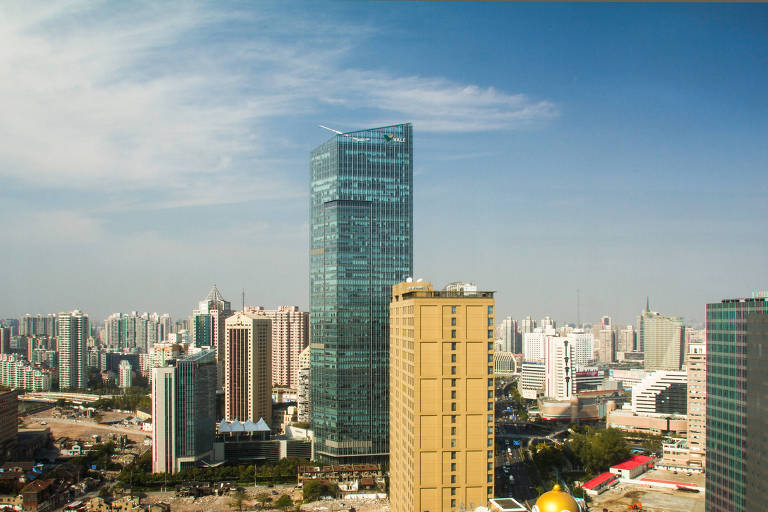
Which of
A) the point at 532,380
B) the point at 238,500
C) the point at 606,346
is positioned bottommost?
the point at 606,346

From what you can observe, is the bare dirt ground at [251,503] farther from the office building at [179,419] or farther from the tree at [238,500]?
the office building at [179,419]

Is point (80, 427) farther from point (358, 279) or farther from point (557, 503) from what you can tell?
point (557, 503)

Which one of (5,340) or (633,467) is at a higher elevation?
(5,340)

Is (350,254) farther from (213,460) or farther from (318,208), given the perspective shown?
(213,460)

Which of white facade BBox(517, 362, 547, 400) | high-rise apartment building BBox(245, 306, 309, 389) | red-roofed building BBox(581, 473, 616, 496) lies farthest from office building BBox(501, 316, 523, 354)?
red-roofed building BBox(581, 473, 616, 496)

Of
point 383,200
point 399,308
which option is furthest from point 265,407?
point 399,308

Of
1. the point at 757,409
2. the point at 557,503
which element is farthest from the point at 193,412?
the point at 757,409
